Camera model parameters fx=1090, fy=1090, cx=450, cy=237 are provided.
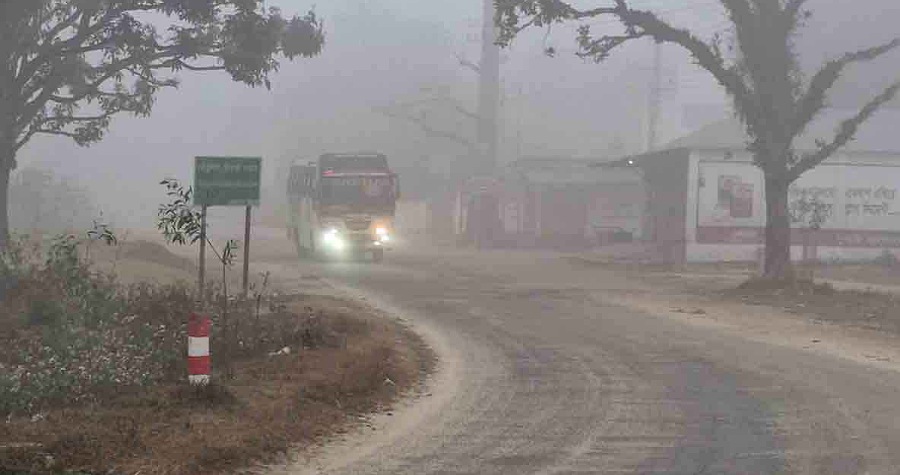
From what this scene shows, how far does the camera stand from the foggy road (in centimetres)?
857

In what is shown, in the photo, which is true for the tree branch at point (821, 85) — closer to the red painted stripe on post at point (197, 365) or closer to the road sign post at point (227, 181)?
the road sign post at point (227, 181)

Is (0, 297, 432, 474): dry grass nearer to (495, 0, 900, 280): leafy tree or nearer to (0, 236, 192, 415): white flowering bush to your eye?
(0, 236, 192, 415): white flowering bush

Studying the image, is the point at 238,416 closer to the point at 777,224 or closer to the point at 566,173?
the point at 777,224

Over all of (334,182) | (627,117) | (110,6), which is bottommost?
(334,182)

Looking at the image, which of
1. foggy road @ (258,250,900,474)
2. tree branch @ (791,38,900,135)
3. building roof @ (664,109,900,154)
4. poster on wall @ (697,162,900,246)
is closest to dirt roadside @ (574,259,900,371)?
foggy road @ (258,250,900,474)

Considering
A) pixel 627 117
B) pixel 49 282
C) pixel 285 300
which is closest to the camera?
pixel 49 282

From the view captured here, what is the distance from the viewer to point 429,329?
688 inches

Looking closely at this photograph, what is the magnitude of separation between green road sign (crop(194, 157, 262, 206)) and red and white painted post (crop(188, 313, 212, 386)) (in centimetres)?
346

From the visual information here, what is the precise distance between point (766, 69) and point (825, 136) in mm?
17536

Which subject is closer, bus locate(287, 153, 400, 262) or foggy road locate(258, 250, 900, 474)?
foggy road locate(258, 250, 900, 474)

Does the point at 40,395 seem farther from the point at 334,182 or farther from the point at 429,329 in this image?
the point at 334,182

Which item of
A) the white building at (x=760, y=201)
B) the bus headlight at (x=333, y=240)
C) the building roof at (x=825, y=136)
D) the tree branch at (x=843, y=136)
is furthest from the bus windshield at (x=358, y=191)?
the tree branch at (x=843, y=136)

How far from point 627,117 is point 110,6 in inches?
3545

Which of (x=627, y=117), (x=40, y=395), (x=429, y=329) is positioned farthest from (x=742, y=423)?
(x=627, y=117)
